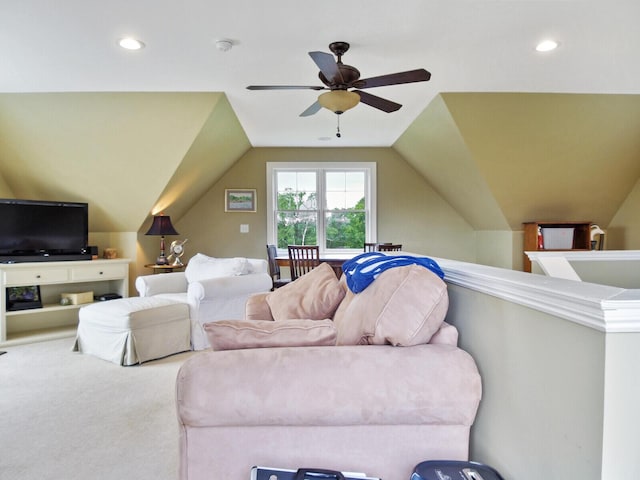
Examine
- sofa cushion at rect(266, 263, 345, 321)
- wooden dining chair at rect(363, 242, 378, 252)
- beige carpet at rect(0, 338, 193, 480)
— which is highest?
wooden dining chair at rect(363, 242, 378, 252)

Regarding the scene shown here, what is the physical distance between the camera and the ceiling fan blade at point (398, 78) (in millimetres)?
2512

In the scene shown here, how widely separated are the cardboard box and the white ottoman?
910 mm

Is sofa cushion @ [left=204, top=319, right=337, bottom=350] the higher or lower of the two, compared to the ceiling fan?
lower

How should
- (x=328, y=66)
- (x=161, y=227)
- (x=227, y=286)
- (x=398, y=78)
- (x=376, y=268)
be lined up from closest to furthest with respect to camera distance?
(x=376, y=268) → (x=328, y=66) → (x=398, y=78) → (x=227, y=286) → (x=161, y=227)

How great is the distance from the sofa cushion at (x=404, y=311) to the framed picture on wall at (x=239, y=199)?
4.76 meters

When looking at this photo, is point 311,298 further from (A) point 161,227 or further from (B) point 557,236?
(B) point 557,236

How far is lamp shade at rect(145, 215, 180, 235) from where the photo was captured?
478cm

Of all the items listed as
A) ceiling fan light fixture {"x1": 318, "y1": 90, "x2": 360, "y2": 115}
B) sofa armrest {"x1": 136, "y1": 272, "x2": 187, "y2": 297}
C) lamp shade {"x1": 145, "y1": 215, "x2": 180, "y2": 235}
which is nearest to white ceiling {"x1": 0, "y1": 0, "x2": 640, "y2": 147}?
ceiling fan light fixture {"x1": 318, "y1": 90, "x2": 360, "y2": 115}

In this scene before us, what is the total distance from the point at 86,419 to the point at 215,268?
179 cm

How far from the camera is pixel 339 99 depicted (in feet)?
9.23

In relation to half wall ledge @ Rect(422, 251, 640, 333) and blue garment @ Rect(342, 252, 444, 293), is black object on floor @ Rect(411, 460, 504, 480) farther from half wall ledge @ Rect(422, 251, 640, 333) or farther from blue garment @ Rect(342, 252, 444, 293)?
blue garment @ Rect(342, 252, 444, 293)

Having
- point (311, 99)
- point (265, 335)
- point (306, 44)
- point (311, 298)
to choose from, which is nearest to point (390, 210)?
point (311, 99)

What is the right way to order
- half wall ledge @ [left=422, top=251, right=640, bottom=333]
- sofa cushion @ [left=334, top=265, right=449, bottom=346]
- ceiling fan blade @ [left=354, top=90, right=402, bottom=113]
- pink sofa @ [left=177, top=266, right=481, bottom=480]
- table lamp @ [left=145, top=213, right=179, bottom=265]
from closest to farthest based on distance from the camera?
1. half wall ledge @ [left=422, top=251, right=640, bottom=333]
2. pink sofa @ [left=177, top=266, right=481, bottom=480]
3. sofa cushion @ [left=334, top=265, right=449, bottom=346]
4. ceiling fan blade @ [left=354, top=90, right=402, bottom=113]
5. table lamp @ [left=145, top=213, right=179, bottom=265]

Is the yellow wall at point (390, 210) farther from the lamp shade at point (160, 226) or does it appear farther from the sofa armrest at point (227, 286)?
the sofa armrest at point (227, 286)
